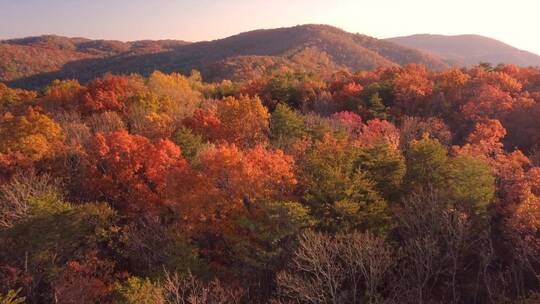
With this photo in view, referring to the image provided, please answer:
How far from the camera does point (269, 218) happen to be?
29062mm

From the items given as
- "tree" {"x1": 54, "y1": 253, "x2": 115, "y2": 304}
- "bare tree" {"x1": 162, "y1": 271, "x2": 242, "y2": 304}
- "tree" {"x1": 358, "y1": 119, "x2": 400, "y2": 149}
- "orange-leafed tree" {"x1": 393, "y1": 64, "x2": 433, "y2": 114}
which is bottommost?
"tree" {"x1": 54, "y1": 253, "x2": 115, "y2": 304}

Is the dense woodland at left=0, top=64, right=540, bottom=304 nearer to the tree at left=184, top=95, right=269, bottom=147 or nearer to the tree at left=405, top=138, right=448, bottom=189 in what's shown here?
the tree at left=405, top=138, right=448, bottom=189

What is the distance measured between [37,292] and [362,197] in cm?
2606

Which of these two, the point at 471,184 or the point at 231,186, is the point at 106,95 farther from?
the point at 471,184

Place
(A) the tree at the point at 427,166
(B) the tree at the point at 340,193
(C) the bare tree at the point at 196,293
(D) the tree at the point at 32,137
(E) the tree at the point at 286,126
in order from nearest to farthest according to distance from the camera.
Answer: (C) the bare tree at the point at 196,293, (B) the tree at the point at 340,193, (A) the tree at the point at 427,166, (D) the tree at the point at 32,137, (E) the tree at the point at 286,126

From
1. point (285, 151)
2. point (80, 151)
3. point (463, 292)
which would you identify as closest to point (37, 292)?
point (80, 151)

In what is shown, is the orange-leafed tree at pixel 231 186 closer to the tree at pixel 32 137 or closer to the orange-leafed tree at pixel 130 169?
the orange-leafed tree at pixel 130 169

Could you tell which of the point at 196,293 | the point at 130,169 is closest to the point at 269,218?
the point at 196,293

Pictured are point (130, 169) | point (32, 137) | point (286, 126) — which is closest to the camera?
point (130, 169)

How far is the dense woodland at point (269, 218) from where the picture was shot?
25.6 metres

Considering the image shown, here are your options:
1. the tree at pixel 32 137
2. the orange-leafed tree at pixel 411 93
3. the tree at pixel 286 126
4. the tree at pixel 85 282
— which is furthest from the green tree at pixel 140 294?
the orange-leafed tree at pixel 411 93

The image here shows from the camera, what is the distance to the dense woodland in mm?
25625

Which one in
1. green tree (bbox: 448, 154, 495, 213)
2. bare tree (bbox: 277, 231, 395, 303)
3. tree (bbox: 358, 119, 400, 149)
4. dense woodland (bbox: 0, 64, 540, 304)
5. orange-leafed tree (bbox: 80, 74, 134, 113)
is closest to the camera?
bare tree (bbox: 277, 231, 395, 303)

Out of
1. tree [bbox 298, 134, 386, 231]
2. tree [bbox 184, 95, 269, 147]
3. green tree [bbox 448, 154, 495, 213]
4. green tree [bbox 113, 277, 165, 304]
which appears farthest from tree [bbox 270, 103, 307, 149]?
green tree [bbox 113, 277, 165, 304]
